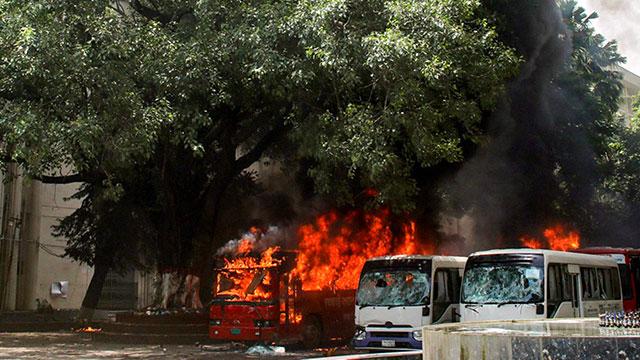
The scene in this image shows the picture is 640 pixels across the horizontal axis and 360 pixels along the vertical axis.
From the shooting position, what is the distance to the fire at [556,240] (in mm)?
27234

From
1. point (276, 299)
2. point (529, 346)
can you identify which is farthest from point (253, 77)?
point (529, 346)

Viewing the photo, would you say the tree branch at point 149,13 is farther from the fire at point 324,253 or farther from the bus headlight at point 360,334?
the bus headlight at point 360,334

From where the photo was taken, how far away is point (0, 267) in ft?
91.9

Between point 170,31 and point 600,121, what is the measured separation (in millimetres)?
18219

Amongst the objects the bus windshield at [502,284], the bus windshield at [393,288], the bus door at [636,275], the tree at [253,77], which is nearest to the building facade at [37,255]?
the tree at [253,77]

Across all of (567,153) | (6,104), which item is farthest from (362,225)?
(6,104)

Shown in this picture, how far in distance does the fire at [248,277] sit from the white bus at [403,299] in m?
2.45

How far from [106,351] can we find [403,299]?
24.6 ft

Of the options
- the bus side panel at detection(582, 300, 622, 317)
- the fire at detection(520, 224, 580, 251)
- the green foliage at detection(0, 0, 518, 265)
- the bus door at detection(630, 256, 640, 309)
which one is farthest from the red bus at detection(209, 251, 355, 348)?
the fire at detection(520, 224, 580, 251)

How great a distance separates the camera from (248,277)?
17078 millimetres

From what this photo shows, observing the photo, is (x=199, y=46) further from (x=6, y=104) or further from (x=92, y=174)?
(x=92, y=174)

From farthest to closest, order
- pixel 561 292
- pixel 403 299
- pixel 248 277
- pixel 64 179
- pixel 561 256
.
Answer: pixel 64 179, pixel 248 277, pixel 403 299, pixel 561 256, pixel 561 292

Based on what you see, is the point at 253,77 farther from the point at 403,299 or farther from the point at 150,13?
the point at 403,299

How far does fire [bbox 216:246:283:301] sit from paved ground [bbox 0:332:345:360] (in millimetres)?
1437
